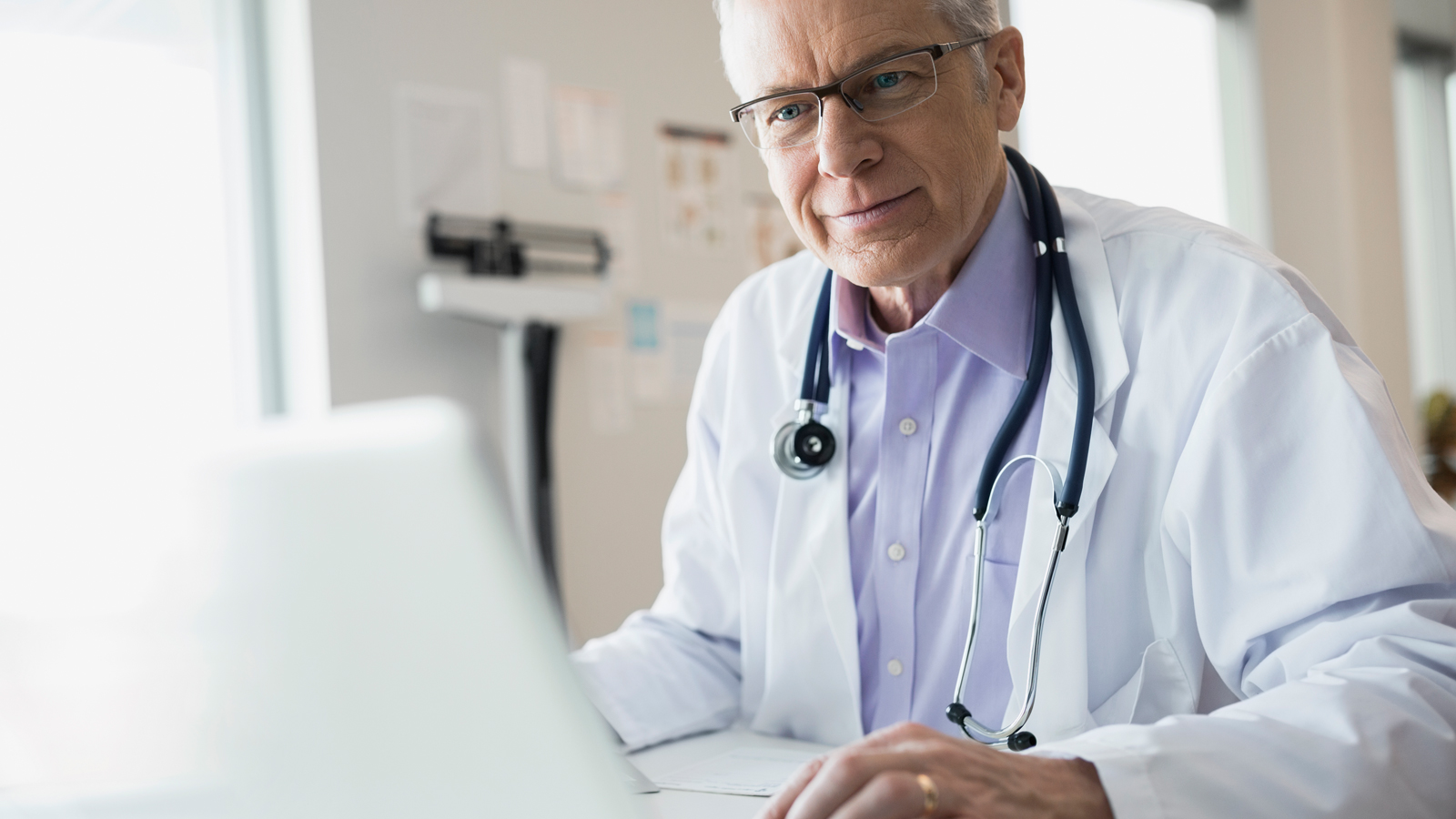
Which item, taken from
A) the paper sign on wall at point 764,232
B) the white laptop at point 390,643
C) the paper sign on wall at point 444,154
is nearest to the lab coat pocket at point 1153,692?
the white laptop at point 390,643

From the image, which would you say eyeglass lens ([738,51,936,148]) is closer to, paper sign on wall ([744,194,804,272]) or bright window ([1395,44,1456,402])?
paper sign on wall ([744,194,804,272])

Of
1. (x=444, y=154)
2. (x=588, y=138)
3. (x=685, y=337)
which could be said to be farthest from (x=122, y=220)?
(x=685, y=337)

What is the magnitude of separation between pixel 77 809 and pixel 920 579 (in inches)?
31.7

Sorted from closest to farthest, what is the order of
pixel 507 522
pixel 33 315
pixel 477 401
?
pixel 507 522 → pixel 33 315 → pixel 477 401

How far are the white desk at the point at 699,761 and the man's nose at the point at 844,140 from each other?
55 centimetres

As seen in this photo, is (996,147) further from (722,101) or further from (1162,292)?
(722,101)

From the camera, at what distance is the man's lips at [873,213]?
1.10m

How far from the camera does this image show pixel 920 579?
3.60 feet

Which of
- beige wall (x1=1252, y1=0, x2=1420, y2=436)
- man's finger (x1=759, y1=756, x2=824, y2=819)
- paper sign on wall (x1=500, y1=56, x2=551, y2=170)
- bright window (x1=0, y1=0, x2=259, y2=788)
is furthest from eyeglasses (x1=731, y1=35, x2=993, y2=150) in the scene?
beige wall (x1=1252, y1=0, x2=1420, y2=436)

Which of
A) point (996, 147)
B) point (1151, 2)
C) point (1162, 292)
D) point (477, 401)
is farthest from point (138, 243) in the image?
point (1151, 2)

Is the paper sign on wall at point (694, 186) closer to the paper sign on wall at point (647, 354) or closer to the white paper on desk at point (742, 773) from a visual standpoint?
the paper sign on wall at point (647, 354)

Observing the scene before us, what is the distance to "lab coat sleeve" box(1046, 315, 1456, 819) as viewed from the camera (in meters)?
0.71

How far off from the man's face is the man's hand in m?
0.55

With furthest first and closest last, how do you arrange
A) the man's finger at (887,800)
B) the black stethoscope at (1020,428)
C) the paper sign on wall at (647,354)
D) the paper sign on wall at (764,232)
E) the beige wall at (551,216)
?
1. the paper sign on wall at (764,232)
2. the paper sign on wall at (647,354)
3. the beige wall at (551,216)
4. the black stethoscope at (1020,428)
5. the man's finger at (887,800)
